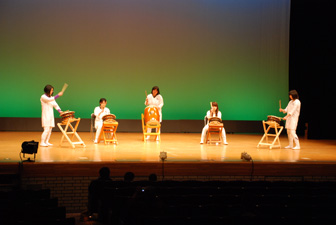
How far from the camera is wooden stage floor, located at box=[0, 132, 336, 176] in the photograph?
18.9ft

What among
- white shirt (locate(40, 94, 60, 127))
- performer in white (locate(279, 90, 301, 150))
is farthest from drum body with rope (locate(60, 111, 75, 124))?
performer in white (locate(279, 90, 301, 150))

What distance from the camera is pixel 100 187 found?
445 cm

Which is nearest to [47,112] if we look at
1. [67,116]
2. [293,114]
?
[67,116]

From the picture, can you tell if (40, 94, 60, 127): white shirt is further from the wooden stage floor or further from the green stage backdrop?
the green stage backdrop


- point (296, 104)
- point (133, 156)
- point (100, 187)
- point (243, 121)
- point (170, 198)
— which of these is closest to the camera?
point (170, 198)

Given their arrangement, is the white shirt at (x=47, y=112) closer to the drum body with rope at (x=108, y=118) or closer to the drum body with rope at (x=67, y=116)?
the drum body with rope at (x=67, y=116)

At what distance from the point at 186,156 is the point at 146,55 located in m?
5.41

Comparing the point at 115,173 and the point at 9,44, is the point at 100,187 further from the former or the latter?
the point at 9,44

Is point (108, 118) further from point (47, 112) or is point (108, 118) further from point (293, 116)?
point (293, 116)

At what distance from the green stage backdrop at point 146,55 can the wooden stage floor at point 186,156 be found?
256 cm

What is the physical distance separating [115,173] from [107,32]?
6.44 metres

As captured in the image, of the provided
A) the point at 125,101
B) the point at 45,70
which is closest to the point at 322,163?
the point at 125,101

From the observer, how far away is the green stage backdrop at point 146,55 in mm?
11109

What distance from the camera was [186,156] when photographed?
6.63 meters
